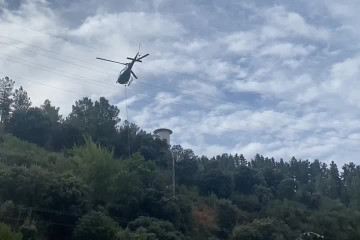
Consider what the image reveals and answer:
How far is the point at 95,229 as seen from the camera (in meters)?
42.7

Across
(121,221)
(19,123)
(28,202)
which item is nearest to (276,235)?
(121,221)

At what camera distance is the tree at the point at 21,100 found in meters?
82.9

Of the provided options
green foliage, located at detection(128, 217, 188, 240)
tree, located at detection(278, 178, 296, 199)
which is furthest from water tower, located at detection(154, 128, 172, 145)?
green foliage, located at detection(128, 217, 188, 240)

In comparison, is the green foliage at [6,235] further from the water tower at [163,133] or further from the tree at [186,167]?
the water tower at [163,133]

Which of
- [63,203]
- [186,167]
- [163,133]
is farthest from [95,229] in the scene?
[163,133]

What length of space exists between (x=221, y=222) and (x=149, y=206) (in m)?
10.2

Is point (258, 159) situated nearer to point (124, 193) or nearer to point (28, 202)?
point (124, 193)

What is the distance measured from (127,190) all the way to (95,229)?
470 inches

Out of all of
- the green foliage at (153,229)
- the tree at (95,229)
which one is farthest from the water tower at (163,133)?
the tree at (95,229)

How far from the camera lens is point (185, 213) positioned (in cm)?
5731

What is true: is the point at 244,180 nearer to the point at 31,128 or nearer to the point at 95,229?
the point at 31,128

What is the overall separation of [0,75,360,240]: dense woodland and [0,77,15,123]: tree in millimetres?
155

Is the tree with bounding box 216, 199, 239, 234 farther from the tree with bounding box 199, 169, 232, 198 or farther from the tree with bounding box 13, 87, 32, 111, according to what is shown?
the tree with bounding box 13, 87, 32, 111

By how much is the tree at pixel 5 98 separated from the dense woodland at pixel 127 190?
0.51 feet
